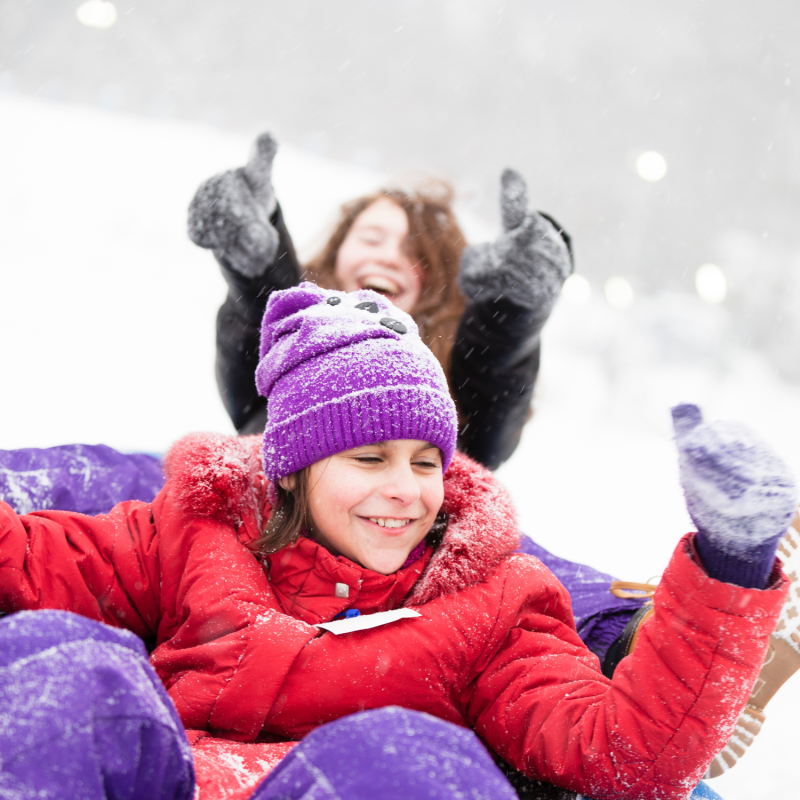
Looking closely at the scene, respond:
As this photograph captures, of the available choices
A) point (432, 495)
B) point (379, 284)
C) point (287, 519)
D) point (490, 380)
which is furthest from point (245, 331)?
point (432, 495)

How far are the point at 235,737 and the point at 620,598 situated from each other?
0.70m

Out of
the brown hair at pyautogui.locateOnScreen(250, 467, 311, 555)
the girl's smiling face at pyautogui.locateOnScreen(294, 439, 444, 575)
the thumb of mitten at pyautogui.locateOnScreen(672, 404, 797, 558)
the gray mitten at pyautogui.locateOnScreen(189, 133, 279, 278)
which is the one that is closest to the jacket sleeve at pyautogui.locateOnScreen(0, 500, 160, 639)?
the brown hair at pyautogui.locateOnScreen(250, 467, 311, 555)

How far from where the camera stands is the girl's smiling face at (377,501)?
A: 37.3 inches

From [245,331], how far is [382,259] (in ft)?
1.13

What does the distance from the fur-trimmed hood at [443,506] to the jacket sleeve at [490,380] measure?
1.56ft

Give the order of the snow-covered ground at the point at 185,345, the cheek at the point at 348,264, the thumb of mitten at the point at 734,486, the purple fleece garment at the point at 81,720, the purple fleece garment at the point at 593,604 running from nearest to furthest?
the purple fleece garment at the point at 81,720, the thumb of mitten at the point at 734,486, the purple fleece garment at the point at 593,604, the cheek at the point at 348,264, the snow-covered ground at the point at 185,345

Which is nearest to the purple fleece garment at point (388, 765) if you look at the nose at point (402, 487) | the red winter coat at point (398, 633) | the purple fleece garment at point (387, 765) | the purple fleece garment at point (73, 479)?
the purple fleece garment at point (387, 765)

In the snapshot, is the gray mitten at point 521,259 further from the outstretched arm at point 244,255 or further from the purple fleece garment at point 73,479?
the purple fleece garment at point 73,479

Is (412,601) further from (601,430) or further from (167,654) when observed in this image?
(601,430)

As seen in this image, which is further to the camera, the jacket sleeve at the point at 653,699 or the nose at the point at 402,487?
the nose at the point at 402,487

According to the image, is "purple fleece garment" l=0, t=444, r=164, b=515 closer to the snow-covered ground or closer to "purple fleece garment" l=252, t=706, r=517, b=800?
the snow-covered ground

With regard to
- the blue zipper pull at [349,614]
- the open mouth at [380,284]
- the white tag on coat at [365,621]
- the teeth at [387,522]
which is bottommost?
the blue zipper pull at [349,614]

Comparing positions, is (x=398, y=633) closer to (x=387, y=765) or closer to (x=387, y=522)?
(x=387, y=522)

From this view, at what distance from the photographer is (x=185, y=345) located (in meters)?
2.81
